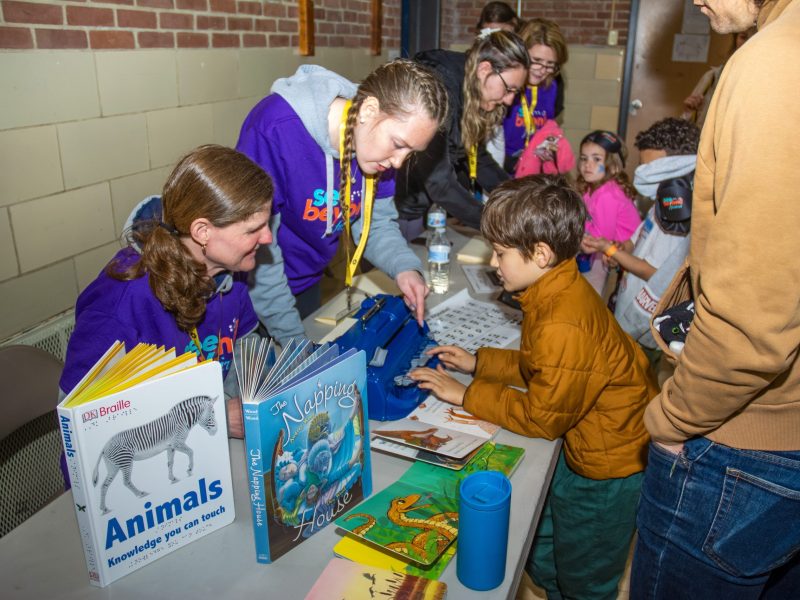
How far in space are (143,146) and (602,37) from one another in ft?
15.7

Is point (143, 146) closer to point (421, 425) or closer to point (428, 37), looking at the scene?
point (421, 425)

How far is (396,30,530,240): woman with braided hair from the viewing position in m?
2.57

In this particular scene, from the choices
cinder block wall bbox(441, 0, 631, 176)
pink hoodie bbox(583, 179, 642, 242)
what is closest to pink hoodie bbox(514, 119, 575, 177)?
pink hoodie bbox(583, 179, 642, 242)

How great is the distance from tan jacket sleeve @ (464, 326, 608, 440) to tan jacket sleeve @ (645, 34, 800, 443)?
42 centimetres

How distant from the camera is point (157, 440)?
40.1 inches

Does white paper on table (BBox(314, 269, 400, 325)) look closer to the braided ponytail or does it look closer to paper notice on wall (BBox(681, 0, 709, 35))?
the braided ponytail

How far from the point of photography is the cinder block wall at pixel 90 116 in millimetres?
2166

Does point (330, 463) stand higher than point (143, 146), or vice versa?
point (143, 146)

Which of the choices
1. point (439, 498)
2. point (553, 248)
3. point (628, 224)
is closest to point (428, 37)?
point (628, 224)

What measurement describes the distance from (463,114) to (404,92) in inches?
43.4

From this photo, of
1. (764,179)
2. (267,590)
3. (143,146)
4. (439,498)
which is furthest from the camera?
(143,146)

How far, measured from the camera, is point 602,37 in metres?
6.11

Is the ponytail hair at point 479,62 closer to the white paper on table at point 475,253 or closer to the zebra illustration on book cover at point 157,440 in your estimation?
the white paper on table at point 475,253

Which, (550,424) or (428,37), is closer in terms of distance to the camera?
Answer: (550,424)
